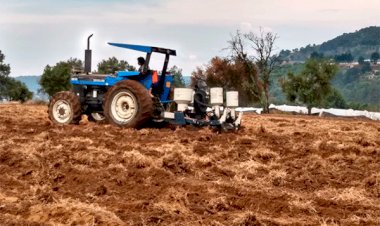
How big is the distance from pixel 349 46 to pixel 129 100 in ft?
584

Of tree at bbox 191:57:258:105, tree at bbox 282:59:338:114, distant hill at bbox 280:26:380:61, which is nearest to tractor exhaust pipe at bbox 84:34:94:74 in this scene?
tree at bbox 282:59:338:114

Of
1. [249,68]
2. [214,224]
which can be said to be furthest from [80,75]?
[249,68]

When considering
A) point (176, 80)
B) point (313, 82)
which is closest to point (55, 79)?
point (176, 80)

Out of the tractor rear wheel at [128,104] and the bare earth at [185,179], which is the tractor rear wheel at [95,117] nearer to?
the tractor rear wheel at [128,104]

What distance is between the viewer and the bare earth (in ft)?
18.4

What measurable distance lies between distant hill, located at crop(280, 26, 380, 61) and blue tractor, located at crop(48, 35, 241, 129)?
15672cm

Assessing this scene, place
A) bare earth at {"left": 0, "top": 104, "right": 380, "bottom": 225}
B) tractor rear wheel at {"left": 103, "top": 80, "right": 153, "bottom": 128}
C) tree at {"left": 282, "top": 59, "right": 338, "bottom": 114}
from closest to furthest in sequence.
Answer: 1. bare earth at {"left": 0, "top": 104, "right": 380, "bottom": 225}
2. tractor rear wheel at {"left": 103, "top": 80, "right": 153, "bottom": 128}
3. tree at {"left": 282, "top": 59, "right": 338, "bottom": 114}

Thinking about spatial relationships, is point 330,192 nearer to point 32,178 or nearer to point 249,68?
point 32,178

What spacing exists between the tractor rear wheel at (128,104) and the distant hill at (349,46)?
15787 centimetres

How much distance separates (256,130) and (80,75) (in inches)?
190

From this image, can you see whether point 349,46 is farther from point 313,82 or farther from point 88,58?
point 88,58

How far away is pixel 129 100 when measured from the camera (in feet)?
44.2

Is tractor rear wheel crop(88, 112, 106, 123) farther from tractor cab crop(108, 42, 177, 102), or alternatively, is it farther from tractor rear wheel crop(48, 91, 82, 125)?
tractor cab crop(108, 42, 177, 102)

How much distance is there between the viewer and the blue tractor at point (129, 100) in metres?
13.2
